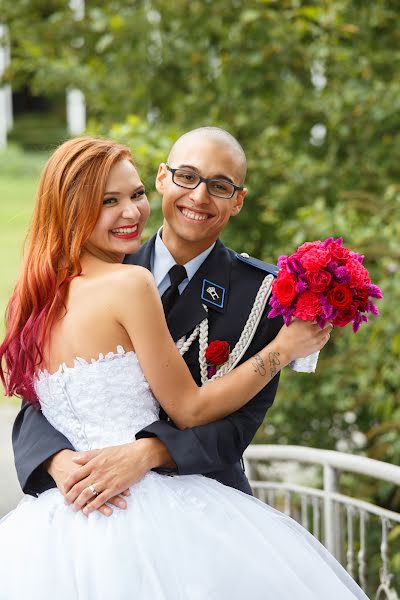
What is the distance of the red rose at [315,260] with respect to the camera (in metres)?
2.15

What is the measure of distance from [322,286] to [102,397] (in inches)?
22.6

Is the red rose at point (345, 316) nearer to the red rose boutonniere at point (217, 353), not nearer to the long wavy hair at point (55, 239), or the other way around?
the red rose boutonniere at point (217, 353)

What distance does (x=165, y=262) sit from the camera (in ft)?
8.41

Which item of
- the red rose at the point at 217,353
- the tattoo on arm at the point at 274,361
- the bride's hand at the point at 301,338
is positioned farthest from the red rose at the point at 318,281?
the red rose at the point at 217,353

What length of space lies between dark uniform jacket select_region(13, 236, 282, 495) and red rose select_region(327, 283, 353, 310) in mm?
283

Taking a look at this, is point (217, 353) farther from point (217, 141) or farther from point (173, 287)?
point (217, 141)

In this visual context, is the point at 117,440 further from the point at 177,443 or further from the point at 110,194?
the point at 110,194

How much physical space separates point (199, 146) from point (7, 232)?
1404 centimetres

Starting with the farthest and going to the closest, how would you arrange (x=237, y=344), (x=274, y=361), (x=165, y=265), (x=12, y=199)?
(x=12, y=199) < (x=165, y=265) < (x=237, y=344) < (x=274, y=361)

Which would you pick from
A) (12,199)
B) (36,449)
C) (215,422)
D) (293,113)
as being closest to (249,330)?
(215,422)

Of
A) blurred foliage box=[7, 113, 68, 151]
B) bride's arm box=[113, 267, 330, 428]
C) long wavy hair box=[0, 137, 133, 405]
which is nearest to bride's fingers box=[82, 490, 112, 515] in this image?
bride's arm box=[113, 267, 330, 428]

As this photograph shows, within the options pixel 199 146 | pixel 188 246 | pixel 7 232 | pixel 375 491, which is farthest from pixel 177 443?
pixel 7 232

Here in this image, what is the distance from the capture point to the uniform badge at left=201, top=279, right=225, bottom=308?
8.05 feet

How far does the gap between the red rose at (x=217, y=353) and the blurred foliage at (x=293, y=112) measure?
2319mm
